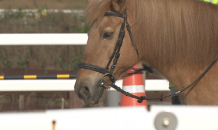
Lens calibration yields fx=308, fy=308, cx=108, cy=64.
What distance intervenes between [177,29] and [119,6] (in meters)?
0.56

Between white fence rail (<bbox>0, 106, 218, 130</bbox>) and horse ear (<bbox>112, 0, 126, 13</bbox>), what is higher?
horse ear (<bbox>112, 0, 126, 13</bbox>)

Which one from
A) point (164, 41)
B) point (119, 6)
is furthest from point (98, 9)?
point (164, 41)

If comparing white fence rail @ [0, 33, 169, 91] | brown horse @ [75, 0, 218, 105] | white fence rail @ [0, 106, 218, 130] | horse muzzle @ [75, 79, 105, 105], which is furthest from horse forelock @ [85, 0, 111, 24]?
white fence rail @ [0, 33, 169, 91]

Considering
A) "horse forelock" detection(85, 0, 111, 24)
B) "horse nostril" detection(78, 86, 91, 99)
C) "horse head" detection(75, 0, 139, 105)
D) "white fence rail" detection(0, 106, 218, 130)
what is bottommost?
"white fence rail" detection(0, 106, 218, 130)

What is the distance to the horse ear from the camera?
2.77 meters

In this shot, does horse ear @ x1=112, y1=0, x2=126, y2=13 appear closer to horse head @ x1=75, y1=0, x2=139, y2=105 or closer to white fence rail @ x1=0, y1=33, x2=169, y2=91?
horse head @ x1=75, y1=0, x2=139, y2=105

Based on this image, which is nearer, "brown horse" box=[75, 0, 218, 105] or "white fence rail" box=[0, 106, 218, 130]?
"white fence rail" box=[0, 106, 218, 130]

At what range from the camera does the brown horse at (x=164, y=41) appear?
8.73 ft

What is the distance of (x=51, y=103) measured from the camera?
19.7ft

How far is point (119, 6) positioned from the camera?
2.78m

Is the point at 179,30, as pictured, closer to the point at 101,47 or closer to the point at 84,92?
the point at 101,47

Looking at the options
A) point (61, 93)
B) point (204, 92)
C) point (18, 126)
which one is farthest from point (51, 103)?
point (18, 126)

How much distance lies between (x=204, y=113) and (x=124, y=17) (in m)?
1.54

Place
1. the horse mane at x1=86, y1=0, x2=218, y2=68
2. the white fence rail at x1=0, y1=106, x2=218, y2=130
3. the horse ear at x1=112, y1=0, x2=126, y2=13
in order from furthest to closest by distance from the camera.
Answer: the horse ear at x1=112, y1=0, x2=126, y2=13
the horse mane at x1=86, y1=0, x2=218, y2=68
the white fence rail at x1=0, y1=106, x2=218, y2=130
